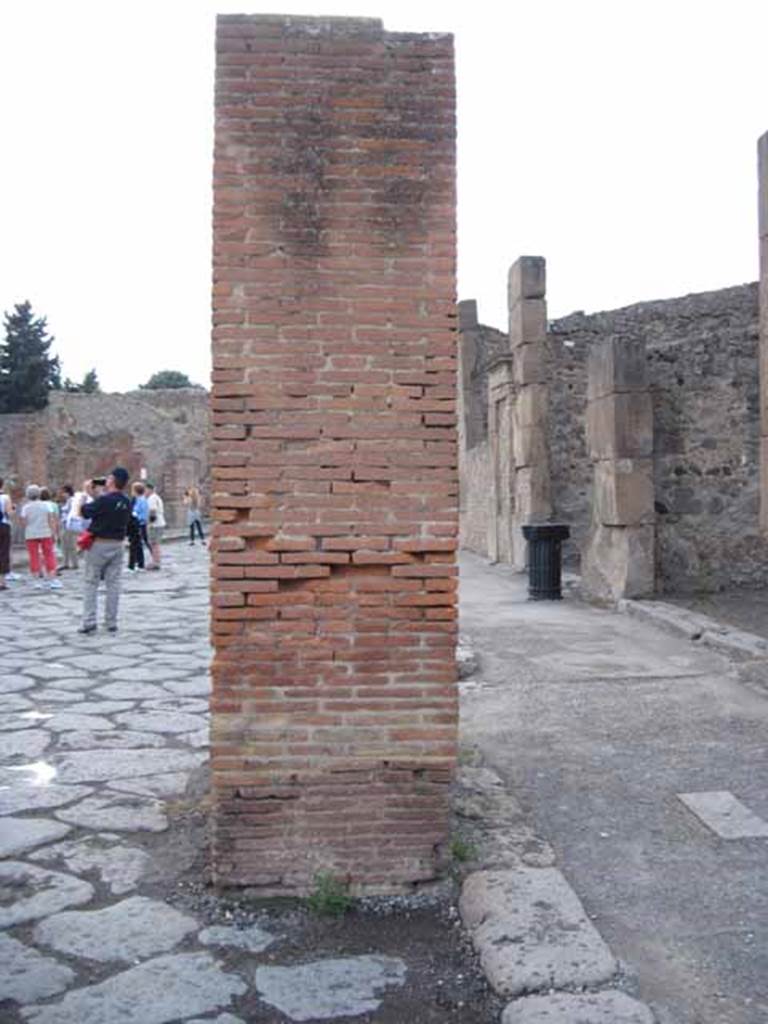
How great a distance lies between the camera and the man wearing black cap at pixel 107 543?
34.9ft

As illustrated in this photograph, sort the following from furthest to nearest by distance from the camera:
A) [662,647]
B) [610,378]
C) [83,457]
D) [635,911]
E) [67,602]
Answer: [83,457] → [67,602] → [610,378] → [662,647] → [635,911]

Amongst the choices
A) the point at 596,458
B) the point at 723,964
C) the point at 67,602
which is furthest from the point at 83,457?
the point at 723,964

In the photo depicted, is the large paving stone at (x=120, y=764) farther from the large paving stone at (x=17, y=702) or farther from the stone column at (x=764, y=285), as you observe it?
the stone column at (x=764, y=285)

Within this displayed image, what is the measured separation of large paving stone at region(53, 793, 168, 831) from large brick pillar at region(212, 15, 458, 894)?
3.14ft

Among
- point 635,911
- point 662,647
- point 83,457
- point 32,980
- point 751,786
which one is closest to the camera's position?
point 32,980

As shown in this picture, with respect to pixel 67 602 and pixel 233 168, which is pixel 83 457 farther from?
pixel 233 168

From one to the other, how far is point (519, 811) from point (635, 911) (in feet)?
3.46

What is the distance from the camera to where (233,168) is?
4.07m

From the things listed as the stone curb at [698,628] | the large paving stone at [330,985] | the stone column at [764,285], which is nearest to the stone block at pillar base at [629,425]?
the stone curb at [698,628]

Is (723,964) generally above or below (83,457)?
below

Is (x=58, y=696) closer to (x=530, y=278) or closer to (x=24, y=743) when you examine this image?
(x=24, y=743)

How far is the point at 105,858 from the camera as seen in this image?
447 centimetres

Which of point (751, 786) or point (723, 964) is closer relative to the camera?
point (723, 964)

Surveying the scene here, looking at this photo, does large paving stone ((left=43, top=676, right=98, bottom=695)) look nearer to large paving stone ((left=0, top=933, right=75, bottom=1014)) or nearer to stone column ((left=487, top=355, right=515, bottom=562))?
large paving stone ((left=0, top=933, right=75, bottom=1014))
